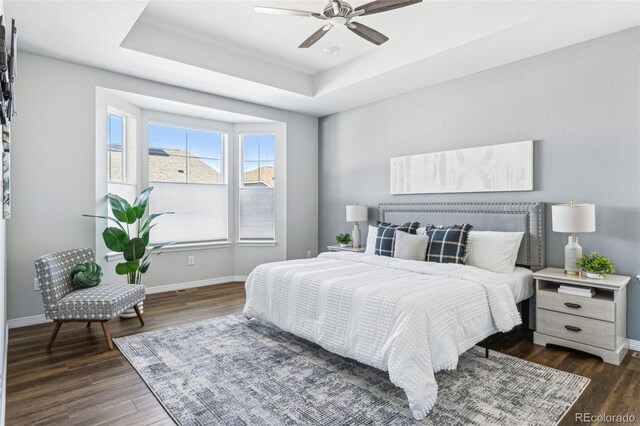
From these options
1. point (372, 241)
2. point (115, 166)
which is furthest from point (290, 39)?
point (115, 166)

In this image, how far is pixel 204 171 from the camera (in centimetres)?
568

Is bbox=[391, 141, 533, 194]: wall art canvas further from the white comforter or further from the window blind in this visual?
the window blind

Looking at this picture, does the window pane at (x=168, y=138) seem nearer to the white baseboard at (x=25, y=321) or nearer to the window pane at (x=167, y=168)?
the window pane at (x=167, y=168)

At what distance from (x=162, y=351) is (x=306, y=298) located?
132cm

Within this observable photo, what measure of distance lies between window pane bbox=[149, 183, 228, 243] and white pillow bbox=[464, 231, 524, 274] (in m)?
3.83

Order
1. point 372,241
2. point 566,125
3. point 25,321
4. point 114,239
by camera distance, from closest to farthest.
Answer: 1. point 566,125
2. point 25,321
3. point 114,239
4. point 372,241

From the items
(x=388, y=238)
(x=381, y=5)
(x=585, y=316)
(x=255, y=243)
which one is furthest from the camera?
(x=255, y=243)

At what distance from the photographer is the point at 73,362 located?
285 centimetres

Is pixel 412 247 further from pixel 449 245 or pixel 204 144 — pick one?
pixel 204 144

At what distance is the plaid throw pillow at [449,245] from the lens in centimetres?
357

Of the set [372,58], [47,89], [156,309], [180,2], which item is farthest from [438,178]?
[47,89]

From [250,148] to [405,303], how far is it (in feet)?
14.5

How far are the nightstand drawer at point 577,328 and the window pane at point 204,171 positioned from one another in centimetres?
472
